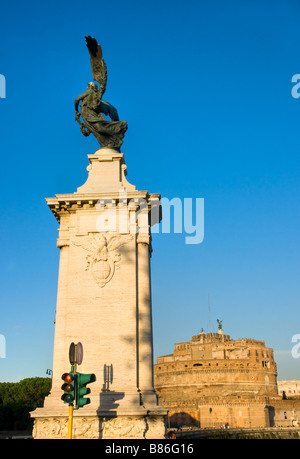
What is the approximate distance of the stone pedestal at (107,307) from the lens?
18.7 m

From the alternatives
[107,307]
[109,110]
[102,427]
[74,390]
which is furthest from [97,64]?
[74,390]

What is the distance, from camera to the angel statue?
25.0 meters

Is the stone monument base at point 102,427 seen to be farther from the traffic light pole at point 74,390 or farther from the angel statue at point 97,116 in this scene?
the angel statue at point 97,116

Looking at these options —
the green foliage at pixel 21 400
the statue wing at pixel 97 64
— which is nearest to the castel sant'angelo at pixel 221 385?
the green foliage at pixel 21 400

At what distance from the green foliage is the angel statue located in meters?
50.1

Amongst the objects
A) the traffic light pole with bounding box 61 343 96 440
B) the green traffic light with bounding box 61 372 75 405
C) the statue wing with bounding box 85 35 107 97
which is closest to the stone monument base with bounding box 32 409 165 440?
the traffic light pole with bounding box 61 343 96 440

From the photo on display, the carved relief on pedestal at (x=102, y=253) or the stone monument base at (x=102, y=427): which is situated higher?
the carved relief on pedestal at (x=102, y=253)

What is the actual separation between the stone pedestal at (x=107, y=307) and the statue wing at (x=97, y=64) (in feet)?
15.3

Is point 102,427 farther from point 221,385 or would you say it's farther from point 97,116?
point 221,385

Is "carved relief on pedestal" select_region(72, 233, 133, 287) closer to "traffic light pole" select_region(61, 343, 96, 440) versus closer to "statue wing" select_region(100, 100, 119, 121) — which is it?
"statue wing" select_region(100, 100, 119, 121)
